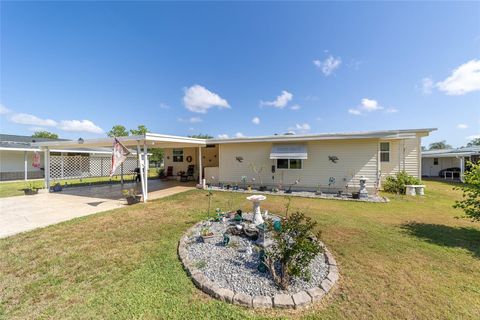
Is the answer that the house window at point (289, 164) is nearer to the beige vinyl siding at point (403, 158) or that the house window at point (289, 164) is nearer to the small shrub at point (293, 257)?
the beige vinyl siding at point (403, 158)

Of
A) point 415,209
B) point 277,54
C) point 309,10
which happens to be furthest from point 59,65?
point 415,209

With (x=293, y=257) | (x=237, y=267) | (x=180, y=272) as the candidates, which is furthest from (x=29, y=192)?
(x=293, y=257)

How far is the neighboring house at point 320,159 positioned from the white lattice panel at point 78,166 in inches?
579

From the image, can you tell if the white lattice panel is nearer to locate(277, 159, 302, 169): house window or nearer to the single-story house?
the single-story house

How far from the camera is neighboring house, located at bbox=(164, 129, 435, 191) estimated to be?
34.3 ft

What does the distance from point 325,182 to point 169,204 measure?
28.1 ft

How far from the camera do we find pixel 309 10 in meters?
10.9

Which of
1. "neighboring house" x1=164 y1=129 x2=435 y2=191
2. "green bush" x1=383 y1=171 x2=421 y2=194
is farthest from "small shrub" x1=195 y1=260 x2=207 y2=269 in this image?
"green bush" x1=383 y1=171 x2=421 y2=194

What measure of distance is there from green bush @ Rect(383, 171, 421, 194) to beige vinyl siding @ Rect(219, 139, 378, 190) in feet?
6.13

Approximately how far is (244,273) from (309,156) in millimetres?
9342

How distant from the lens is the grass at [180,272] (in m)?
2.58

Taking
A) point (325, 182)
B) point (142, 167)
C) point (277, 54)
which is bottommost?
point (325, 182)

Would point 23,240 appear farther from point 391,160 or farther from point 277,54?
point 391,160

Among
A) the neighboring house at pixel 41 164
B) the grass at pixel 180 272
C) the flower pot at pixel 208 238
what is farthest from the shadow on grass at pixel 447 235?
the neighboring house at pixel 41 164
